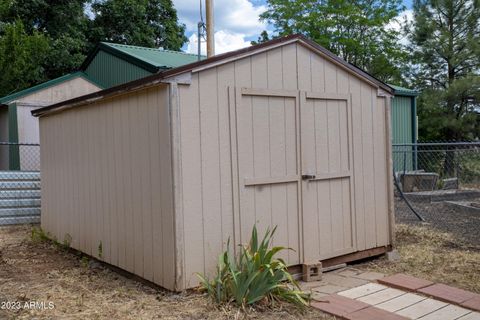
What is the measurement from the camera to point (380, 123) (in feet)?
16.7

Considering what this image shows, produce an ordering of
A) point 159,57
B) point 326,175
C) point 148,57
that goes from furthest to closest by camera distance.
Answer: point 159,57
point 148,57
point 326,175

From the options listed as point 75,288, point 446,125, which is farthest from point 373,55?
point 75,288

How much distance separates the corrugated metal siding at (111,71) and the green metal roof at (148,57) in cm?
13

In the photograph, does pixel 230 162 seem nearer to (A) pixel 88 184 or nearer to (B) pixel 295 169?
(B) pixel 295 169

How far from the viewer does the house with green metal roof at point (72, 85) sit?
927cm

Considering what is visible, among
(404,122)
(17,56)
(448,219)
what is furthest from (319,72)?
(404,122)

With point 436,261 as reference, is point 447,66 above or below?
above

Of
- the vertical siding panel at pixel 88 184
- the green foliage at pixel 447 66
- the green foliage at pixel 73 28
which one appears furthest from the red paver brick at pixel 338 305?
the green foliage at pixel 447 66

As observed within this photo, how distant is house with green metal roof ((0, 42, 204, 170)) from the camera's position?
9.27 m

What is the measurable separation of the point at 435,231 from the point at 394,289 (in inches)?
109

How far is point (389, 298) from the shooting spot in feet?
12.7

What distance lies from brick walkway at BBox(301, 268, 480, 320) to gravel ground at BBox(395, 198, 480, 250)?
1.90m

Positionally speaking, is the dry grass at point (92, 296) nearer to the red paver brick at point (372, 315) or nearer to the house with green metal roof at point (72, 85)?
the red paver brick at point (372, 315)

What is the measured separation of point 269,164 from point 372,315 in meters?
1.53
